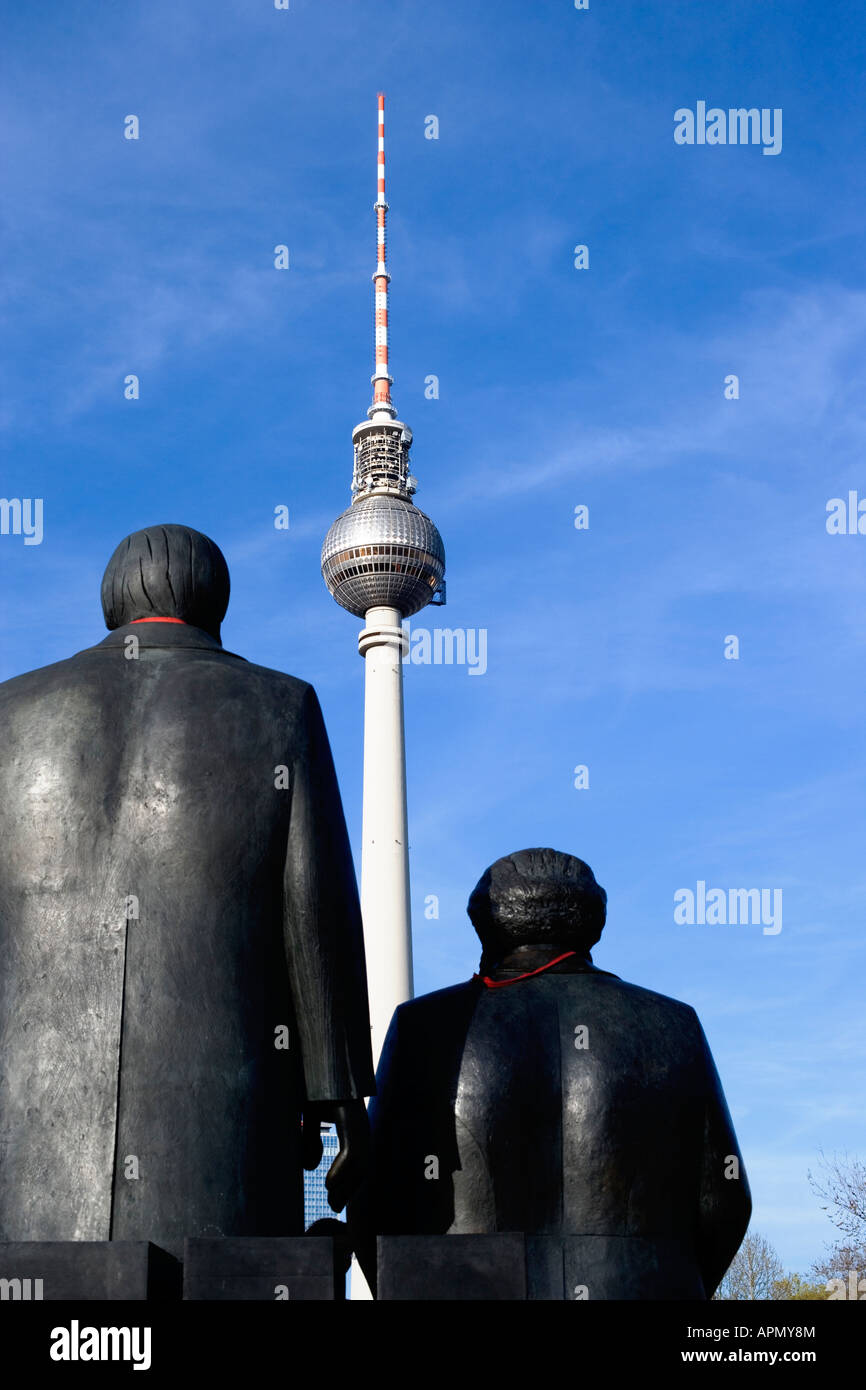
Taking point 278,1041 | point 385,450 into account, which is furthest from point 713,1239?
point 385,450

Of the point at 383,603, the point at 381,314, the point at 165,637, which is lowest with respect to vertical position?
the point at 165,637

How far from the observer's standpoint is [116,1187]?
5.93 meters

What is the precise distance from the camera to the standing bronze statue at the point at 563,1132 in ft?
21.9

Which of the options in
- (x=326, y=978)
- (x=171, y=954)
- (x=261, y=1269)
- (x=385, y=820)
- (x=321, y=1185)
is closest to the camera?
(x=261, y=1269)

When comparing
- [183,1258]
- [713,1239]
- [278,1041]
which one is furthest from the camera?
[713,1239]

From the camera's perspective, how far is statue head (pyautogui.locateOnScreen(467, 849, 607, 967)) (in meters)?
7.17

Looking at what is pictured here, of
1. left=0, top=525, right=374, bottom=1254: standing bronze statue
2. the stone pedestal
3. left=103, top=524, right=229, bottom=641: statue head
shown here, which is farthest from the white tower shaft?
the stone pedestal

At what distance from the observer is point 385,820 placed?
69.7 metres

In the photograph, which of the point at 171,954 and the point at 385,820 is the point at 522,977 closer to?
the point at 171,954

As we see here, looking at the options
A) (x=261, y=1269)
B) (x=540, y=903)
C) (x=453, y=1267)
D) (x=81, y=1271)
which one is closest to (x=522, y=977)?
(x=540, y=903)

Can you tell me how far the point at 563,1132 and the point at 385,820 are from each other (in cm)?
6306

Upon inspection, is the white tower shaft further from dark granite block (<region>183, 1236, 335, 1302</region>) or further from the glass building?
dark granite block (<region>183, 1236, 335, 1302</region>)
